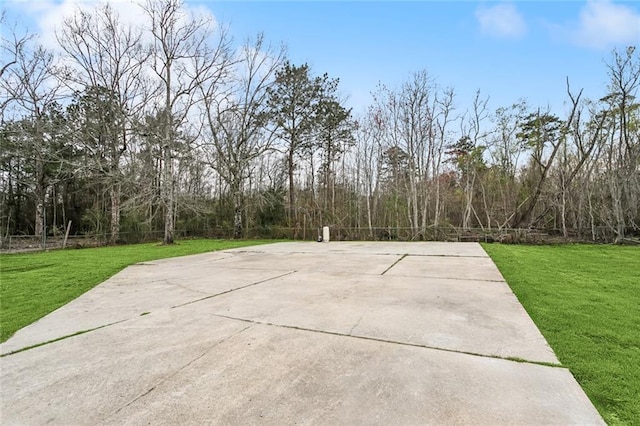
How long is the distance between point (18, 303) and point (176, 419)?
Answer: 4.01 metres

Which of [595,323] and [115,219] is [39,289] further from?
[115,219]

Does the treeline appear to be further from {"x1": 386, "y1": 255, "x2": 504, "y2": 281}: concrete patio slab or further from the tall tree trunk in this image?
{"x1": 386, "y1": 255, "x2": 504, "y2": 281}: concrete patio slab

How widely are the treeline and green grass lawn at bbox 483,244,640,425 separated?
28.0ft

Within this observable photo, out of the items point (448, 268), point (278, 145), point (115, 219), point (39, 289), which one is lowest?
point (39, 289)

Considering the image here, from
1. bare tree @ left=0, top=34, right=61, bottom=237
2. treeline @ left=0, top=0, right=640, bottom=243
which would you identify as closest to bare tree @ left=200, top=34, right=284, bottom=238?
treeline @ left=0, top=0, right=640, bottom=243

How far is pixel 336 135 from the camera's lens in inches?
669

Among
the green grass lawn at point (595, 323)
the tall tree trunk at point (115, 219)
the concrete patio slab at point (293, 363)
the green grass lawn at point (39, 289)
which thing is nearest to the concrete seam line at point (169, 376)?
the concrete patio slab at point (293, 363)

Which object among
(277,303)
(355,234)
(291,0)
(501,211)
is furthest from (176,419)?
(501,211)

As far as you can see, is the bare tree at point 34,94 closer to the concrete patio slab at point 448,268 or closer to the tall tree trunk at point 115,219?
the tall tree trunk at point 115,219

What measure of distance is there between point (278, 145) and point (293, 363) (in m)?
15.8

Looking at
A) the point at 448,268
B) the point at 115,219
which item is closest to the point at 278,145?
the point at 115,219

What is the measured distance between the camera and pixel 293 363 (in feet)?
6.69

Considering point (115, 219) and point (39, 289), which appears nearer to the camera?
point (39, 289)

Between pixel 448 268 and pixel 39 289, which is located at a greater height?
pixel 448 268
